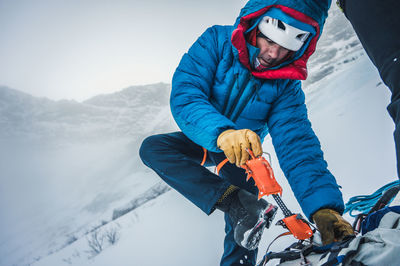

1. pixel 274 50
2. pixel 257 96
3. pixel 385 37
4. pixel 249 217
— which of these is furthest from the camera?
pixel 257 96

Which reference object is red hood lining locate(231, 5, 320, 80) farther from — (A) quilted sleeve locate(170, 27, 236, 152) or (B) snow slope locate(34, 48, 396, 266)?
(B) snow slope locate(34, 48, 396, 266)

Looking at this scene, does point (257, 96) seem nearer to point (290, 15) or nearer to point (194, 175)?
point (290, 15)

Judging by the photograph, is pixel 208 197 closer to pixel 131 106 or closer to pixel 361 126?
pixel 361 126

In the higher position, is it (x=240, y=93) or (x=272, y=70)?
(x=272, y=70)

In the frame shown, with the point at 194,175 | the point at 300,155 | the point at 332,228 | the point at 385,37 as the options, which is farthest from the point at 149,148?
the point at 385,37

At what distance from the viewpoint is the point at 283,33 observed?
110 cm

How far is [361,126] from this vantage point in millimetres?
2492

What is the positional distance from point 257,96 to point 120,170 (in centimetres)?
2078

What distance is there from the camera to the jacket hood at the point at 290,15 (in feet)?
3.52

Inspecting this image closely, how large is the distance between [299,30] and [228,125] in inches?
27.9

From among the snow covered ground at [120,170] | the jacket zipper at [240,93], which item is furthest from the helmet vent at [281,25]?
the snow covered ground at [120,170]

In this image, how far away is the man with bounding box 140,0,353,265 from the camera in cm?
88

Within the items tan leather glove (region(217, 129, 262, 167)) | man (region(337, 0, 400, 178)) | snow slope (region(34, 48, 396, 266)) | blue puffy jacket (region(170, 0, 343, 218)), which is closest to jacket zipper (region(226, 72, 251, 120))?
blue puffy jacket (region(170, 0, 343, 218))

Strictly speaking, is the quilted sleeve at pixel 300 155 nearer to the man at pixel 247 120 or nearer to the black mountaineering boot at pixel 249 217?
the man at pixel 247 120
